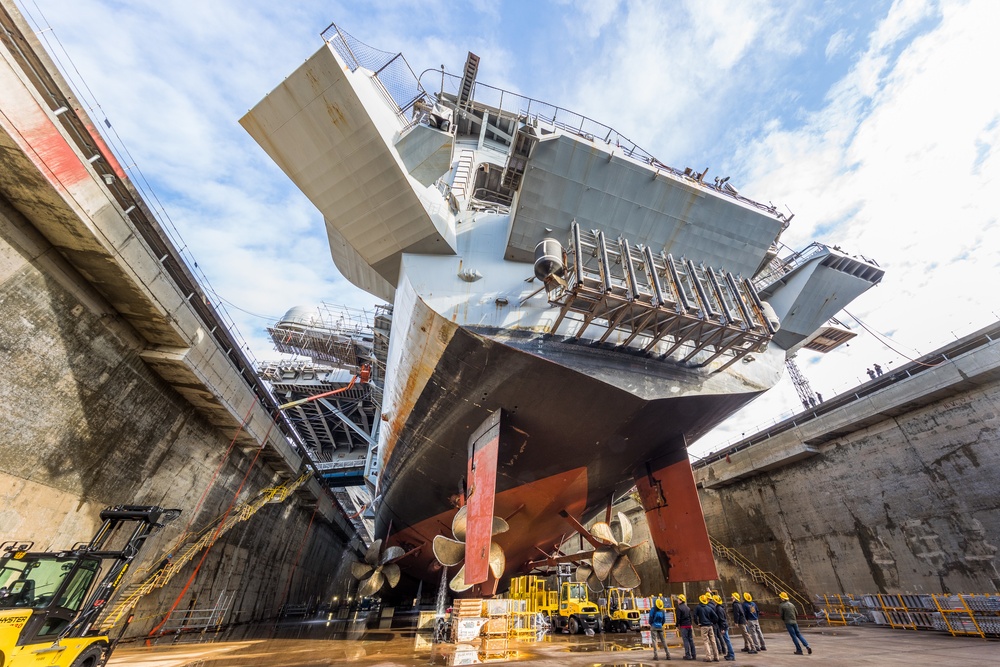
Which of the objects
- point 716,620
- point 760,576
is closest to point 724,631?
point 716,620

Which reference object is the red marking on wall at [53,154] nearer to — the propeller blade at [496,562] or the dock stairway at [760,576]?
the propeller blade at [496,562]

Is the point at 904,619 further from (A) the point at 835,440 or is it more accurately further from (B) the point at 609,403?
(B) the point at 609,403

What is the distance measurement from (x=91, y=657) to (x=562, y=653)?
25.2ft

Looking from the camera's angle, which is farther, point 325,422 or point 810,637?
point 325,422

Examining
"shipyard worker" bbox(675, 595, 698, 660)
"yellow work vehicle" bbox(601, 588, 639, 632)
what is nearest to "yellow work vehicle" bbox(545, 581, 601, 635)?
"yellow work vehicle" bbox(601, 588, 639, 632)

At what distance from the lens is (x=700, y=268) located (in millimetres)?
10461

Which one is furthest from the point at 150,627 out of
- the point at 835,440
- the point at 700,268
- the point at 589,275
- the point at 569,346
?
the point at 835,440

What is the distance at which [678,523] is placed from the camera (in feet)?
35.3

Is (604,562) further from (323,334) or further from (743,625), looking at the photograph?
(323,334)

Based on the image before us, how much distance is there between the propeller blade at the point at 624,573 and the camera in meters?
10.0

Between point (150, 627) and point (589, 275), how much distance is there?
15.1 meters

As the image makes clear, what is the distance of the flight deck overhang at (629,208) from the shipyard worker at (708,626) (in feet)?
27.8

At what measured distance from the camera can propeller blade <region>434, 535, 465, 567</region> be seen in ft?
30.6

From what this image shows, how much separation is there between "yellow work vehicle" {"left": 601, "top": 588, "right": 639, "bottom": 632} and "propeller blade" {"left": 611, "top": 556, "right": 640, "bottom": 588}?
2794 millimetres
